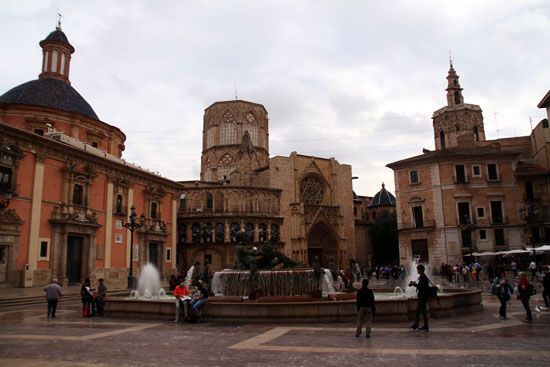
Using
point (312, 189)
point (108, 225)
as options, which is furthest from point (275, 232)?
point (108, 225)

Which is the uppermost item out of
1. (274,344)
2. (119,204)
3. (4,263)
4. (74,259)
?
(119,204)

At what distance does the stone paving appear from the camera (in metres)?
6.79

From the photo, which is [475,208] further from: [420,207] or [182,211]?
[182,211]

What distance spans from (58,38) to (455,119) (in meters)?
52.5

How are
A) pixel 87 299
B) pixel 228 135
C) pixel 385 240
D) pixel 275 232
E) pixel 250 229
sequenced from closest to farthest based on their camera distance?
pixel 87 299, pixel 250 229, pixel 275 232, pixel 385 240, pixel 228 135

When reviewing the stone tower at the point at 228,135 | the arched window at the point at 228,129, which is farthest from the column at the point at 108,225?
the arched window at the point at 228,129

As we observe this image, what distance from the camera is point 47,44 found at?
3569 centimetres

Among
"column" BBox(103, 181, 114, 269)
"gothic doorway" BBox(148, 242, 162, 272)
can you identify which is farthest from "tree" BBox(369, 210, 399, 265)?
"column" BBox(103, 181, 114, 269)

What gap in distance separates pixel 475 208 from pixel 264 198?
20714 millimetres

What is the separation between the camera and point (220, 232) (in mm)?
43625

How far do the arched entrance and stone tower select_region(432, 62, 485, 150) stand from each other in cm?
2418

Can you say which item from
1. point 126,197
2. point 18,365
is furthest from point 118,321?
point 126,197

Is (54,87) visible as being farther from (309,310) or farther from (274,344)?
(274,344)

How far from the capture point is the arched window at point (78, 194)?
2767 centimetres
